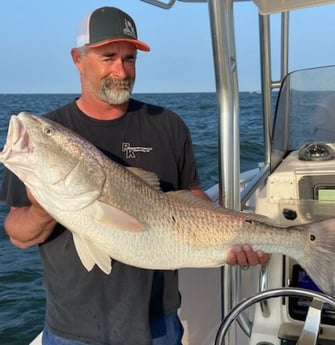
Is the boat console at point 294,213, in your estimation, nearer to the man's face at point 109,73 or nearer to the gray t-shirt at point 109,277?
the gray t-shirt at point 109,277

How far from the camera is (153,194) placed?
2215 millimetres

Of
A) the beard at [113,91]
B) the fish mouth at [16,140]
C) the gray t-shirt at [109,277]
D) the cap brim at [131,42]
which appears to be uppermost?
the cap brim at [131,42]

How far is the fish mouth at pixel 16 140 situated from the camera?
191 cm

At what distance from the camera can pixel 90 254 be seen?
2.16m

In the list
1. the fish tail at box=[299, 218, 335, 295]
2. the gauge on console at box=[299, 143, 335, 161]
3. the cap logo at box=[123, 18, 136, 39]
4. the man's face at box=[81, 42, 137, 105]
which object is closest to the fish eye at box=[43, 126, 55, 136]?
the man's face at box=[81, 42, 137, 105]

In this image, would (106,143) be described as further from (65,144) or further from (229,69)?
(229,69)

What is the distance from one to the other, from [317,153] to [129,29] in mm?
1248

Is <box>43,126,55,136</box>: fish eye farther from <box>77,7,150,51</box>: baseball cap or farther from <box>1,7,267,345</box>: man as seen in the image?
<box>77,7,150,51</box>: baseball cap

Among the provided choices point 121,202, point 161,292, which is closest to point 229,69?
point 121,202

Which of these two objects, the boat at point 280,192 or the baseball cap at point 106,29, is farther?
the boat at point 280,192

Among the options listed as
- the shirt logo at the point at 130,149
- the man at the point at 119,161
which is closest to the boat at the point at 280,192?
the man at the point at 119,161

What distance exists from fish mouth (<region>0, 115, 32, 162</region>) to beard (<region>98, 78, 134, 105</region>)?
501 mm

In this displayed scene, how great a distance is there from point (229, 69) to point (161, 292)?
1048 mm

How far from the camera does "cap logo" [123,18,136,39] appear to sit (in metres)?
2.41
